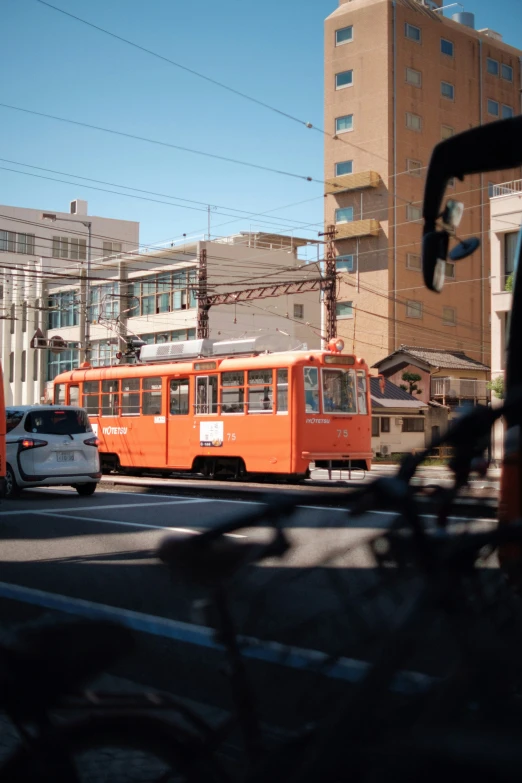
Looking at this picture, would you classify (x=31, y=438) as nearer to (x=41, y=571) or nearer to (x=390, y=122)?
(x=41, y=571)

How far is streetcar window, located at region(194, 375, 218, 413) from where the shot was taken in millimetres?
22188

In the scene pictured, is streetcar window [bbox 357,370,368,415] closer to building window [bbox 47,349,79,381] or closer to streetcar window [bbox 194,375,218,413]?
streetcar window [bbox 194,375,218,413]

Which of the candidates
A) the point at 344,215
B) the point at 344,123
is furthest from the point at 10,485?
the point at 344,123

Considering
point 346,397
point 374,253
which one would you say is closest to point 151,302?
point 374,253

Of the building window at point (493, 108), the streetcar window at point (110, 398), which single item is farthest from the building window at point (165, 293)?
the streetcar window at point (110, 398)

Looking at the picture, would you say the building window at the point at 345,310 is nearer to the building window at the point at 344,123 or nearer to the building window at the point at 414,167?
the building window at the point at 414,167

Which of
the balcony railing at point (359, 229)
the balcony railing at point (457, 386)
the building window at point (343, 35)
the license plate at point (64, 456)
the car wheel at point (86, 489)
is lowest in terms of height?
the car wheel at point (86, 489)

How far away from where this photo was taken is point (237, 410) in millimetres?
21453

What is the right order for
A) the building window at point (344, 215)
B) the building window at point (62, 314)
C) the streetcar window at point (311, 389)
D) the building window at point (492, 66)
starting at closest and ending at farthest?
the streetcar window at point (311, 389), the building window at point (344, 215), the building window at point (492, 66), the building window at point (62, 314)

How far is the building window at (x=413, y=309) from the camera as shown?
51.1 meters

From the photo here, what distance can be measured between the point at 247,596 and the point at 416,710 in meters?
0.35

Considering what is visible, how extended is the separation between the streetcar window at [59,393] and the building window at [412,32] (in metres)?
35.2

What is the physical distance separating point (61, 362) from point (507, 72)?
34.4 metres

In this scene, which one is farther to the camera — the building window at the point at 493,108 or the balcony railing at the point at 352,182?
the building window at the point at 493,108
